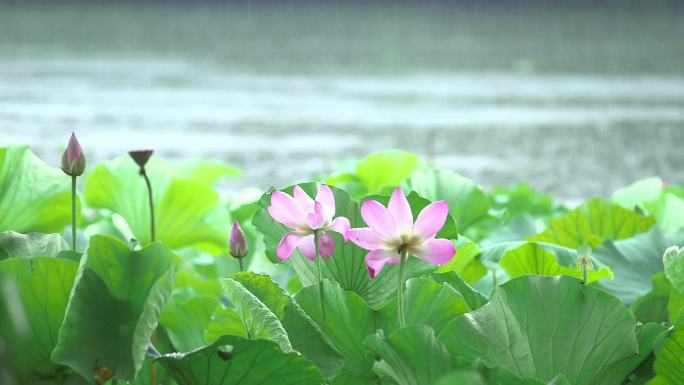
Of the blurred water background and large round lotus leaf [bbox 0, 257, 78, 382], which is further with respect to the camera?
the blurred water background

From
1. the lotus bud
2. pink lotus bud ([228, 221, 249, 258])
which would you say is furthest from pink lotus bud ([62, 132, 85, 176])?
the lotus bud

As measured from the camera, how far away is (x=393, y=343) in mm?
705

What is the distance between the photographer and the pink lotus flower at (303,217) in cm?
79

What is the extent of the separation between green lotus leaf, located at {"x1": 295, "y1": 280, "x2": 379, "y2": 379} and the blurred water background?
3.60ft

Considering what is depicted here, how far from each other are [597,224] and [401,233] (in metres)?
0.64

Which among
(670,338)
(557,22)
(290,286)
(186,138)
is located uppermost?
(670,338)

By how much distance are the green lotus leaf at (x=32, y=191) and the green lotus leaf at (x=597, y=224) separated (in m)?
0.57

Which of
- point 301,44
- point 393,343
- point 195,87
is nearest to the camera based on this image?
point 393,343

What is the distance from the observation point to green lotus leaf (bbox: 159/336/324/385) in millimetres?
710

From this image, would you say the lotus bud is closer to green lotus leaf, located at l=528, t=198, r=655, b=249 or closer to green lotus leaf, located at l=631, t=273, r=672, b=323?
green lotus leaf, located at l=631, t=273, r=672, b=323

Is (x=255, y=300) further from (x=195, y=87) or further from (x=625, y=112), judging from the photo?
(x=195, y=87)

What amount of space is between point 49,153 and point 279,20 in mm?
21214

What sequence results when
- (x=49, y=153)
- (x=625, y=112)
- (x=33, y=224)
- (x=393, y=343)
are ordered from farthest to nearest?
(x=625, y=112) → (x=49, y=153) → (x=33, y=224) → (x=393, y=343)

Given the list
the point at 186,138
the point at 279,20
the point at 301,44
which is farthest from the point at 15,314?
the point at 279,20
